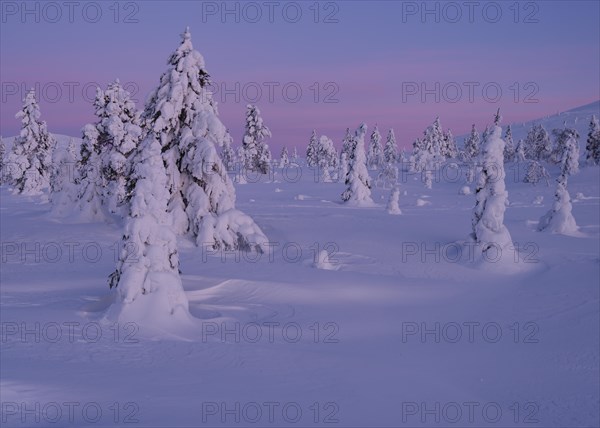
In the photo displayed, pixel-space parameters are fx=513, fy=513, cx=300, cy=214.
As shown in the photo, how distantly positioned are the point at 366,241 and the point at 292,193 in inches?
1064

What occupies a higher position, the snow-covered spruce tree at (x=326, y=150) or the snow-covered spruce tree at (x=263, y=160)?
the snow-covered spruce tree at (x=326, y=150)

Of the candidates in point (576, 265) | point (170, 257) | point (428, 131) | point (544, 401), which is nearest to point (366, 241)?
point (576, 265)

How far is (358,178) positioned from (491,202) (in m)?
22.1

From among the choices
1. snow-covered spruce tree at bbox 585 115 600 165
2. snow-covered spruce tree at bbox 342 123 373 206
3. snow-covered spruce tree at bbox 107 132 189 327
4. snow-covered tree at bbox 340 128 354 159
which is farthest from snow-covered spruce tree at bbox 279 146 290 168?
snow-covered spruce tree at bbox 107 132 189 327

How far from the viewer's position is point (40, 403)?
6.87 m

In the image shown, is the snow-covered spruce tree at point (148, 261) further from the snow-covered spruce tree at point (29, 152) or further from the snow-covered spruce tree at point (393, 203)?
the snow-covered spruce tree at point (29, 152)

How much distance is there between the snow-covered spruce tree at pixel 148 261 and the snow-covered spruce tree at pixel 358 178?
3005 centimetres

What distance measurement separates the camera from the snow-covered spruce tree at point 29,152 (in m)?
51.9

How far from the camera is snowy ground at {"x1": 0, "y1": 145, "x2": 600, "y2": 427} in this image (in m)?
7.46

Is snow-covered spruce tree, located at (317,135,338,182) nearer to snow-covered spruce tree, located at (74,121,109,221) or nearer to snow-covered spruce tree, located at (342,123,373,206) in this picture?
snow-covered spruce tree, located at (342,123,373,206)

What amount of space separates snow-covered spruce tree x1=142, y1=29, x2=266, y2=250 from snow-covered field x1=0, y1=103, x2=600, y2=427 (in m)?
0.99

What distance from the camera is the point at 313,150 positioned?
110 meters

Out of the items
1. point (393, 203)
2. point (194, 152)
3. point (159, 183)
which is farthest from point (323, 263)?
point (393, 203)

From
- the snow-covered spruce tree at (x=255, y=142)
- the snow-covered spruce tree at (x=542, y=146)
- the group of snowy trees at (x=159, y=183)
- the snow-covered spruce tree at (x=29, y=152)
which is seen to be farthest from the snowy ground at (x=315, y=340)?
the snow-covered spruce tree at (x=542, y=146)
